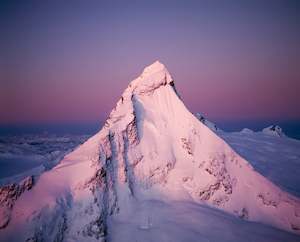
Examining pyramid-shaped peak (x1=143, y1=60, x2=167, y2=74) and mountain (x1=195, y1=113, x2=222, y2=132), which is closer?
pyramid-shaped peak (x1=143, y1=60, x2=167, y2=74)

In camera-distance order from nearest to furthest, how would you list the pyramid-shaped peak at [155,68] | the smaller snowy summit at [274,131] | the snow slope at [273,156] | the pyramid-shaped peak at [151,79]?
the pyramid-shaped peak at [151,79] < the pyramid-shaped peak at [155,68] < the snow slope at [273,156] < the smaller snowy summit at [274,131]

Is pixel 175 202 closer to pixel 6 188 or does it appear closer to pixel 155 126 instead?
pixel 155 126

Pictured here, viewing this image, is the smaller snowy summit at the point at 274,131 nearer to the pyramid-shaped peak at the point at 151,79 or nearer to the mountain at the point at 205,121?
the mountain at the point at 205,121

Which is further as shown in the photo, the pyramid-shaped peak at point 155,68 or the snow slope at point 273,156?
the snow slope at point 273,156

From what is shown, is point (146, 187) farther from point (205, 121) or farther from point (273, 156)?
point (273, 156)

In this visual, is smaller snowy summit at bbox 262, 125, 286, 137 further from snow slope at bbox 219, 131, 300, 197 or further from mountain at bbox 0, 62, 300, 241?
mountain at bbox 0, 62, 300, 241

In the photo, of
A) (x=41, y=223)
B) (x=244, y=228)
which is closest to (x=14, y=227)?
(x=41, y=223)

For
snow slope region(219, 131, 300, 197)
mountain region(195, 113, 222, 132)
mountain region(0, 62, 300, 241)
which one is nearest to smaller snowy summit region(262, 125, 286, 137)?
snow slope region(219, 131, 300, 197)

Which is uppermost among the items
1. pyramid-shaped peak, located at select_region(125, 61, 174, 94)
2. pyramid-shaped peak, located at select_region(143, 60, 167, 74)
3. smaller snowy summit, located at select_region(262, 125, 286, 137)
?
pyramid-shaped peak, located at select_region(143, 60, 167, 74)

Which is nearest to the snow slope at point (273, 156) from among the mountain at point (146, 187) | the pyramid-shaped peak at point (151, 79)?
the mountain at point (146, 187)
